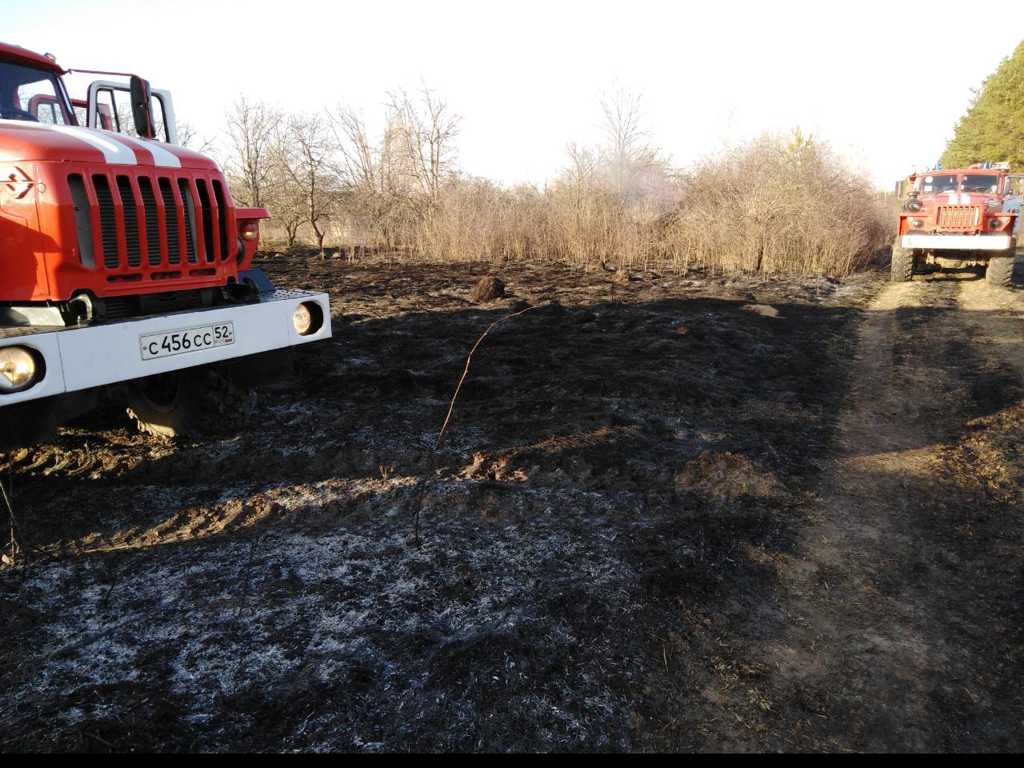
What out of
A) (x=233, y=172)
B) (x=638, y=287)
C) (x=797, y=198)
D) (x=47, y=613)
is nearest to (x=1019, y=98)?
(x=797, y=198)

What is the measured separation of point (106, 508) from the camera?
4.04m

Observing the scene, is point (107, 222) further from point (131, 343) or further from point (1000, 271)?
point (1000, 271)

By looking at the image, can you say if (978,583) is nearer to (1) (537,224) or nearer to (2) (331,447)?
(2) (331,447)

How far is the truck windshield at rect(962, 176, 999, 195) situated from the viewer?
1466 centimetres

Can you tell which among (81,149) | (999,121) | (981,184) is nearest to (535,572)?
(81,149)

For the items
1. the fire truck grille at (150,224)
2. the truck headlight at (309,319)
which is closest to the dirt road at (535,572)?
the truck headlight at (309,319)

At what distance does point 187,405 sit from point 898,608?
462cm

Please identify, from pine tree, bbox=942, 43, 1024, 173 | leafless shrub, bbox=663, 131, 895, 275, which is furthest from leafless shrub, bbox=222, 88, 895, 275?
pine tree, bbox=942, 43, 1024, 173

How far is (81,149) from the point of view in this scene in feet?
12.3

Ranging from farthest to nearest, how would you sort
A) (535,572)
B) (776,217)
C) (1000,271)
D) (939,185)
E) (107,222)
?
(776,217), (939,185), (1000,271), (107,222), (535,572)

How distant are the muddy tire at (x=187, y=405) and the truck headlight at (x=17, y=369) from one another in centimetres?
138

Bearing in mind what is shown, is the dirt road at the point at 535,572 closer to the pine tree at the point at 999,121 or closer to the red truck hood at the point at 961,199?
the red truck hood at the point at 961,199

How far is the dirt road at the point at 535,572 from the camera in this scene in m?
2.40

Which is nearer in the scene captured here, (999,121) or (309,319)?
(309,319)
